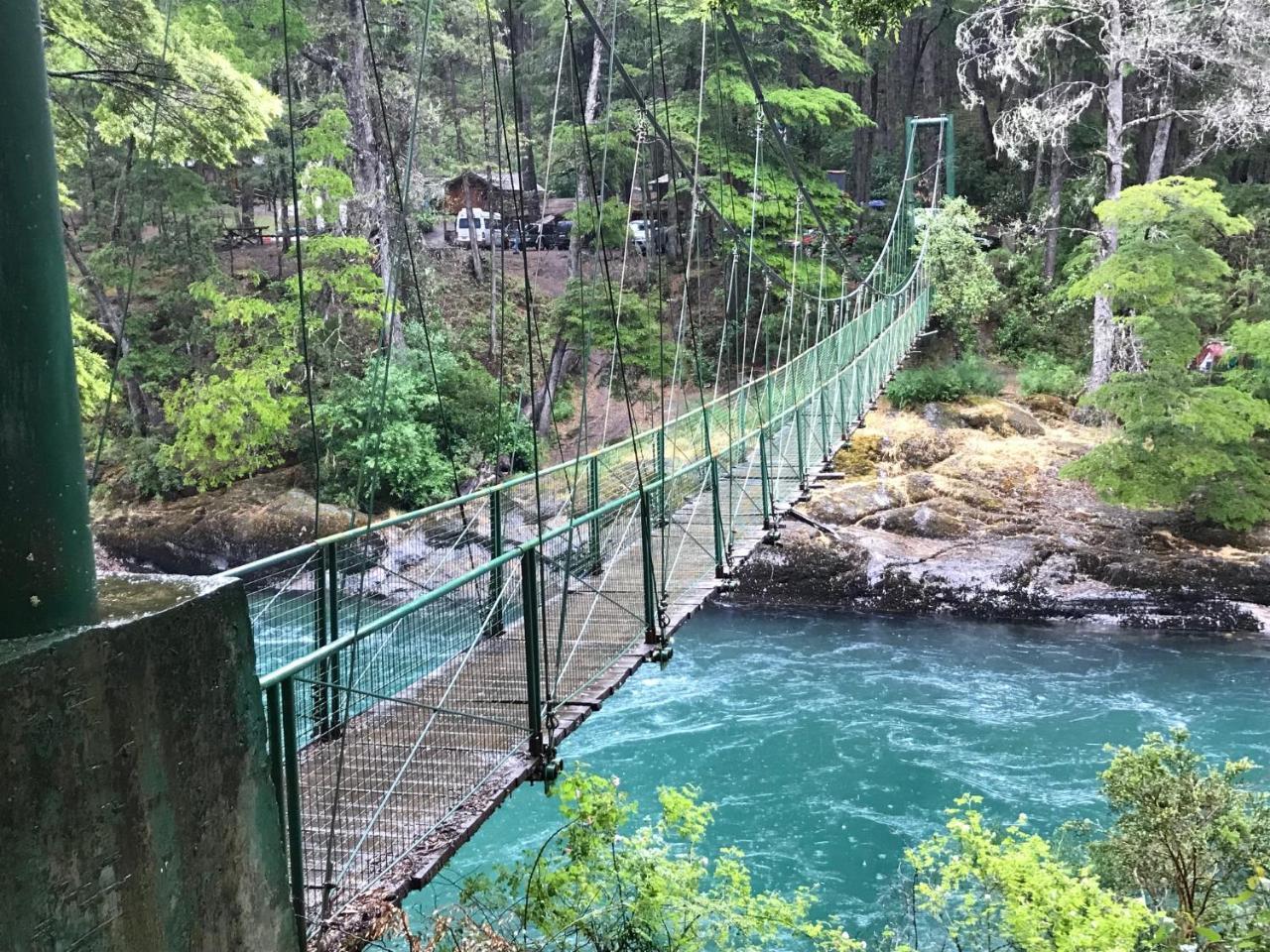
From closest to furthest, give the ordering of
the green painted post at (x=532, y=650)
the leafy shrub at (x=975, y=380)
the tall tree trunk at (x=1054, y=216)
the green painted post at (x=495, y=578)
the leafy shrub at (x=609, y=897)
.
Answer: the green painted post at (x=532, y=650), the green painted post at (x=495, y=578), the leafy shrub at (x=609, y=897), the leafy shrub at (x=975, y=380), the tall tree trunk at (x=1054, y=216)

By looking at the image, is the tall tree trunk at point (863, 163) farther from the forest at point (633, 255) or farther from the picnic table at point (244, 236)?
the picnic table at point (244, 236)

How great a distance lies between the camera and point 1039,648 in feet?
33.4

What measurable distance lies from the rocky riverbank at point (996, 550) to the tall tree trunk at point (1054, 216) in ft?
12.9

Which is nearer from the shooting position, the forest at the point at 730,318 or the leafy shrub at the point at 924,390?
the forest at the point at 730,318

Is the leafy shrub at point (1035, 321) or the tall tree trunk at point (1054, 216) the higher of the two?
A: the tall tree trunk at point (1054, 216)

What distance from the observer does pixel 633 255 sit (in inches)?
715

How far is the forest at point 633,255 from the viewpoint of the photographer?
10398 mm

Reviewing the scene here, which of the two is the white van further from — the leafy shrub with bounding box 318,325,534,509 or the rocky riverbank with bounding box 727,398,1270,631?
the rocky riverbank with bounding box 727,398,1270,631

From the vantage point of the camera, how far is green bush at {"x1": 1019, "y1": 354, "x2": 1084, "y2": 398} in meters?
14.0

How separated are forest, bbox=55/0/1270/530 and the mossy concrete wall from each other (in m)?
7.53

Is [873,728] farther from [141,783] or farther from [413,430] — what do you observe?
[141,783]

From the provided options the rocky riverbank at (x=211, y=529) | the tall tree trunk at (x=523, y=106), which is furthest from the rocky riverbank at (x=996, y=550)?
the tall tree trunk at (x=523, y=106)

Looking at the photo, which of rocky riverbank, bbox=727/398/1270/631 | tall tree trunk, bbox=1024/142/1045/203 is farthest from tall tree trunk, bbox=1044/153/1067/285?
rocky riverbank, bbox=727/398/1270/631

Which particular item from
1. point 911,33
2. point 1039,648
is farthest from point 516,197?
point 911,33
